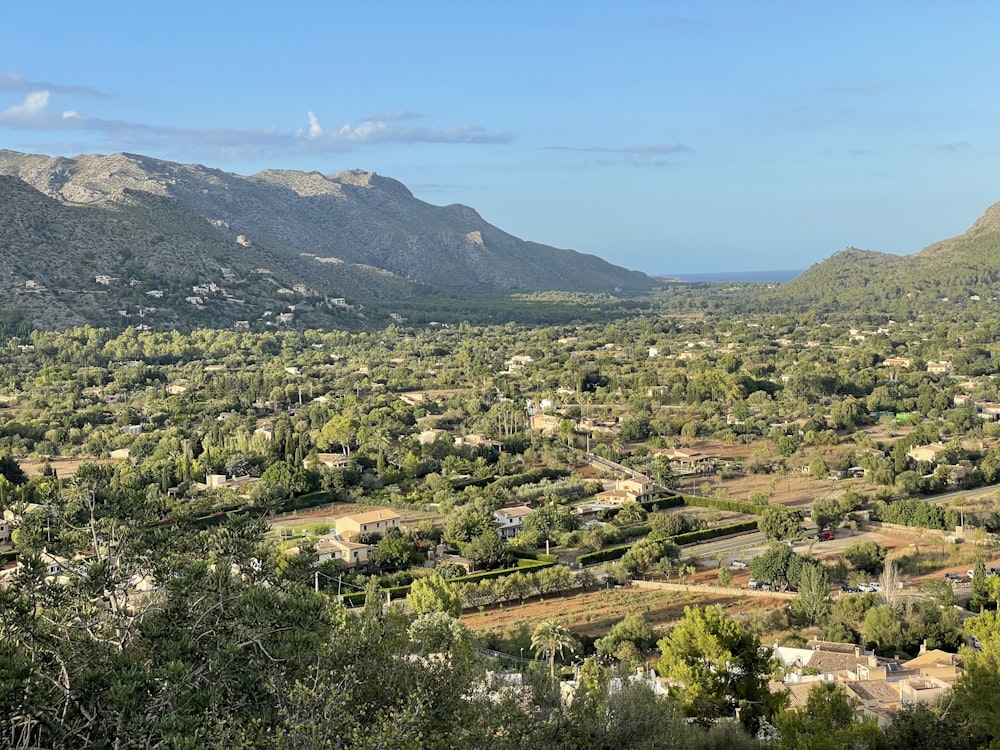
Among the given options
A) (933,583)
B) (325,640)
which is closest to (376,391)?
(933,583)

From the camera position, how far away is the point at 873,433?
46.7 metres

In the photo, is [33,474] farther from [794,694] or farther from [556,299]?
[556,299]

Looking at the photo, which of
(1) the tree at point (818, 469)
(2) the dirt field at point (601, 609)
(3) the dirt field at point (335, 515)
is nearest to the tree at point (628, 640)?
(2) the dirt field at point (601, 609)

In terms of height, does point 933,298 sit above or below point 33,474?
above

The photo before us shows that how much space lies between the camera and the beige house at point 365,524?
28109 mm

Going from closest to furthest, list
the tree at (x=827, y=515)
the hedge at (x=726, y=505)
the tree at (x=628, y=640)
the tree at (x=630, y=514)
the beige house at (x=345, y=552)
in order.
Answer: the tree at (x=628, y=640) < the beige house at (x=345, y=552) < the tree at (x=827, y=515) < the tree at (x=630, y=514) < the hedge at (x=726, y=505)

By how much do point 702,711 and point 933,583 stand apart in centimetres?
1123

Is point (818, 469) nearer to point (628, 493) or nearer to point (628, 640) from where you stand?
point (628, 493)

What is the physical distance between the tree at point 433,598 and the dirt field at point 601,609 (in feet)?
3.83

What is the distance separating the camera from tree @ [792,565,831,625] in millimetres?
21344

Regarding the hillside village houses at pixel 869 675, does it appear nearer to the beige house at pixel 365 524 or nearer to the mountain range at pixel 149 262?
the beige house at pixel 365 524

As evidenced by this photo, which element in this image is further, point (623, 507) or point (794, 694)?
point (623, 507)

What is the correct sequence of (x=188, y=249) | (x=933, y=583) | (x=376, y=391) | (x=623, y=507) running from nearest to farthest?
1. (x=933, y=583)
2. (x=623, y=507)
3. (x=376, y=391)
4. (x=188, y=249)

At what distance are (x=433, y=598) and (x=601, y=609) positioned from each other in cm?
480
